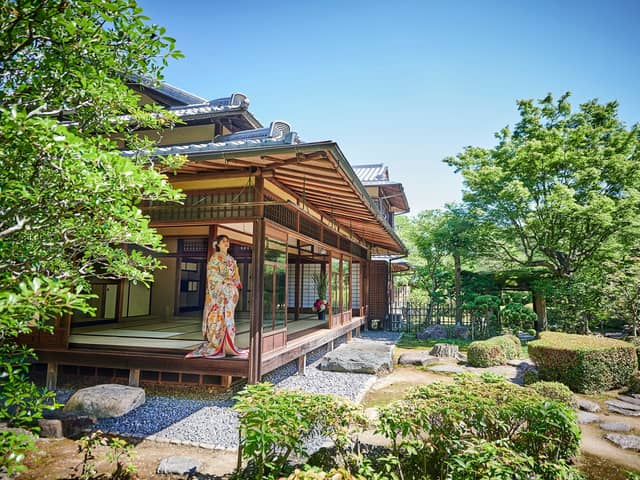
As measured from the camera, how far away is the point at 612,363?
21.0 ft

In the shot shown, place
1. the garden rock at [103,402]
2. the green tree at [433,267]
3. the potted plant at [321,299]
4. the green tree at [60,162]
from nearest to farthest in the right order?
the green tree at [60,162] → the garden rock at [103,402] → the potted plant at [321,299] → the green tree at [433,267]

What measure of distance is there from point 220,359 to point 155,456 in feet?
5.50

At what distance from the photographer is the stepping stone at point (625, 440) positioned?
4137mm

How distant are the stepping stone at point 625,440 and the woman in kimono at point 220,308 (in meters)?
4.78

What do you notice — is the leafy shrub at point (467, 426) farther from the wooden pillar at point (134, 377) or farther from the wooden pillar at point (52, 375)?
the wooden pillar at point (52, 375)

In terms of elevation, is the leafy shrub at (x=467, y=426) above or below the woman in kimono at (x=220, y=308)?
below

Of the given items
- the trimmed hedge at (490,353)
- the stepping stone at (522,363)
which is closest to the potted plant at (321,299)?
the trimmed hedge at (490,353)

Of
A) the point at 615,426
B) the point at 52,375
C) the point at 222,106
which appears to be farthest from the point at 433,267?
the point at 52,375

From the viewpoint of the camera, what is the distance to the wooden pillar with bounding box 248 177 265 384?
5.04 metres

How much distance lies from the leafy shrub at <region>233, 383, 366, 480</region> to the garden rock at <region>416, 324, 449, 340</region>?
11.2m

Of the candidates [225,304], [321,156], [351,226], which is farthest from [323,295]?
[321,156]

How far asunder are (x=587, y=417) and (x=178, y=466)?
535cm

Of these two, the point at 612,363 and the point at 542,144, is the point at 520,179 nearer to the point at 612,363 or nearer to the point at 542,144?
the point at 542,144

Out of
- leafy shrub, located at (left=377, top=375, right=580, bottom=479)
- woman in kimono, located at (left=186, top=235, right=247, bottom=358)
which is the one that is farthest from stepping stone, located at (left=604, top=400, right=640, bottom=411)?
woman in kimono, located at (left=186, top=235, right=247, bottom=358)
